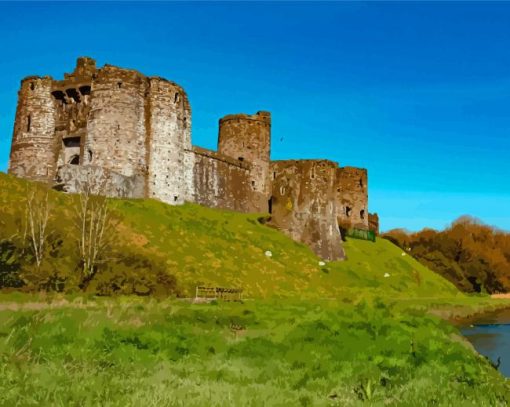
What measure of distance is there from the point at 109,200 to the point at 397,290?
A: 2850cm

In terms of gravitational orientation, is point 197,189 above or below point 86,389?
above

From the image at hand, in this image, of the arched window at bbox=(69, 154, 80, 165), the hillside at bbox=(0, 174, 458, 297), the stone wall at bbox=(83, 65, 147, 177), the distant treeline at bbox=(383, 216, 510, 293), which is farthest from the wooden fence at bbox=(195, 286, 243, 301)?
the distant treeline at bbox=(383, 216, 510, 293)

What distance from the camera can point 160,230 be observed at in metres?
43.6

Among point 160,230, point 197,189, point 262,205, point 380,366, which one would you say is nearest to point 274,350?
point 380,366

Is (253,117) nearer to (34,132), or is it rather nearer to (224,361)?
(34,132)

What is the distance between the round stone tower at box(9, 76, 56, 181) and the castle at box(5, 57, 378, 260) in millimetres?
84

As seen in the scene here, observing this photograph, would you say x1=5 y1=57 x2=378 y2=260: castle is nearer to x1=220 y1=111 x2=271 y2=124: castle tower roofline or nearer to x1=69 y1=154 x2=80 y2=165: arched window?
x1=69 y1=154 x2=80 y2=165: arched window

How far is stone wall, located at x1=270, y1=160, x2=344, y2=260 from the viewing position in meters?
57.0

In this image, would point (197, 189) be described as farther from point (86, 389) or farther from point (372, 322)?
point (86, 389)

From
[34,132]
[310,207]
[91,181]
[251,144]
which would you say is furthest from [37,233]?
[251,144]

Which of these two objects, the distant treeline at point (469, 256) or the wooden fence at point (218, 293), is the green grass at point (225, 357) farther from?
the distant treeline at point (469, 256)

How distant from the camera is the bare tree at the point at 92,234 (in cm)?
3247

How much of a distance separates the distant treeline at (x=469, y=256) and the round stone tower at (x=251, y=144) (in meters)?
25.6

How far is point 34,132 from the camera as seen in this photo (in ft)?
165
